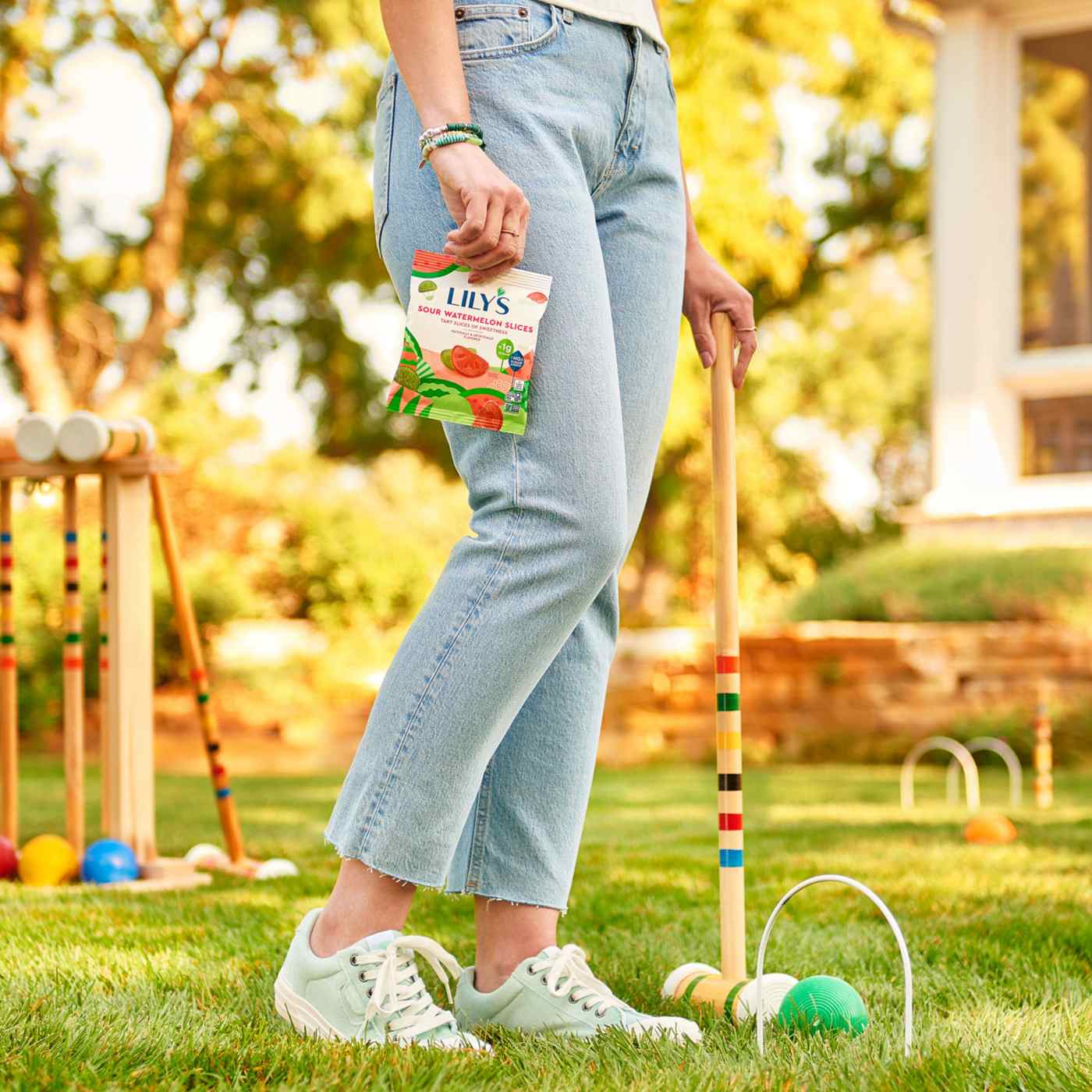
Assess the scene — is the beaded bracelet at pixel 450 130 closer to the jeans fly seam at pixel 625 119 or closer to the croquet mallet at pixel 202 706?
the jeans fly seam at pixel 625 119

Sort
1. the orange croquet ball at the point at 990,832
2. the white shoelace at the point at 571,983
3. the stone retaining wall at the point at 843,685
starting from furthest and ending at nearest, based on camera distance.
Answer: the stone retaining wall at the point at 843,685, the orange croquet ball at the point at 990,832, the white shoelace at the point at 571,983

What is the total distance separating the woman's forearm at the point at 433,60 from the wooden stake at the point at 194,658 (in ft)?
5.84

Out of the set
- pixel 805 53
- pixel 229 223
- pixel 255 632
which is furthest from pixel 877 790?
pixel 229 223

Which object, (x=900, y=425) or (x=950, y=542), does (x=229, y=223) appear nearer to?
(x=950, y=542)

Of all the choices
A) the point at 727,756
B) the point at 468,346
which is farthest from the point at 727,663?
the point at 468,346

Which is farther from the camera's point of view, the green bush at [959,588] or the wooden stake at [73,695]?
the green bush at [959,588]

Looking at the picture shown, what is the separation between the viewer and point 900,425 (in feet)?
70.8

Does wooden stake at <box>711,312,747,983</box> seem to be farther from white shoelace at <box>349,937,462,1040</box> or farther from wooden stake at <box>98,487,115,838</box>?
wooden stake at <box>98,487,115,838</box>

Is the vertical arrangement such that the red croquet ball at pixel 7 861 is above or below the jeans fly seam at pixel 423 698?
below

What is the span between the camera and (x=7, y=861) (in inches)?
116

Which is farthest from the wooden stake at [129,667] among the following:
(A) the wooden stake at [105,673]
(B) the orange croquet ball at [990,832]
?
(B) the orange croquet ball at [990,832]

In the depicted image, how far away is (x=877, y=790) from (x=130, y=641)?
344 cm

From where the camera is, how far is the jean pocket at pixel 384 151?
1592mm

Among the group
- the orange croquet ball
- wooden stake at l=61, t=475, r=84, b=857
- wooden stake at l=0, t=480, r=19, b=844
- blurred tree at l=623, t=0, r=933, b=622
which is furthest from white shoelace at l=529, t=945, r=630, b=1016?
blurred tree at l=623, t=0, r=933, b=622
